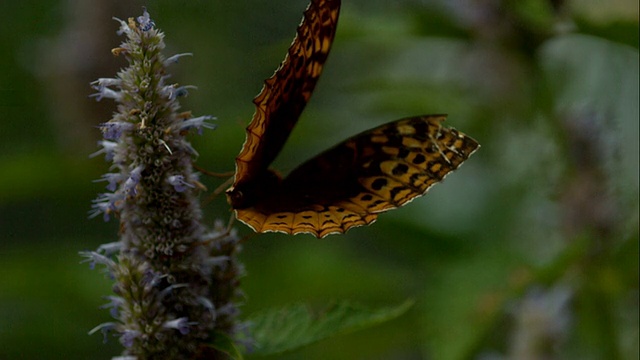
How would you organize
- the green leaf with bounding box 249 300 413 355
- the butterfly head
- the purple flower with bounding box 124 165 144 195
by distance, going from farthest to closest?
1. the butterfly head
2. the green leaf with bounding box 249 300 413 355
3. the purple flower with bounding box 124 165 144 195

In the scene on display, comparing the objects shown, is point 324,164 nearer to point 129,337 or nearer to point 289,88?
point 289,88

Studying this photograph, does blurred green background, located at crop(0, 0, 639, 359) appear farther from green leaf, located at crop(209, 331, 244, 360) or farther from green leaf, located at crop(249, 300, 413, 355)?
green leaf, located at crop(209, 331, 244, 360)

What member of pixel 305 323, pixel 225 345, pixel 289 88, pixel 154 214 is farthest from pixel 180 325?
pixel 289 88

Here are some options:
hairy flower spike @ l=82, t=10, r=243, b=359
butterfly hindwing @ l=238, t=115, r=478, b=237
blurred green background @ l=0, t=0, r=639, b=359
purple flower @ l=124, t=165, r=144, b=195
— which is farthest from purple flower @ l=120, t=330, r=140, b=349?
blurred green background @ l=0, t=0, r=639, b=359

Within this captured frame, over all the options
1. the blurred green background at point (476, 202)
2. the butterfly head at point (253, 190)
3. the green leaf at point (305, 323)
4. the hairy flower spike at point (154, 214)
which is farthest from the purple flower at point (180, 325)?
the blurred green background at point (476, 202)

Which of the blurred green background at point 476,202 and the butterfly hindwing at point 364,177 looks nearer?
the butterfly hindwing at point 364,177

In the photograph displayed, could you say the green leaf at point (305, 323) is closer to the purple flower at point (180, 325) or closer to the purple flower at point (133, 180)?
the purple flower at point (180, 325)

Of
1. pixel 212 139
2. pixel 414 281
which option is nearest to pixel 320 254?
pixel 414 281
